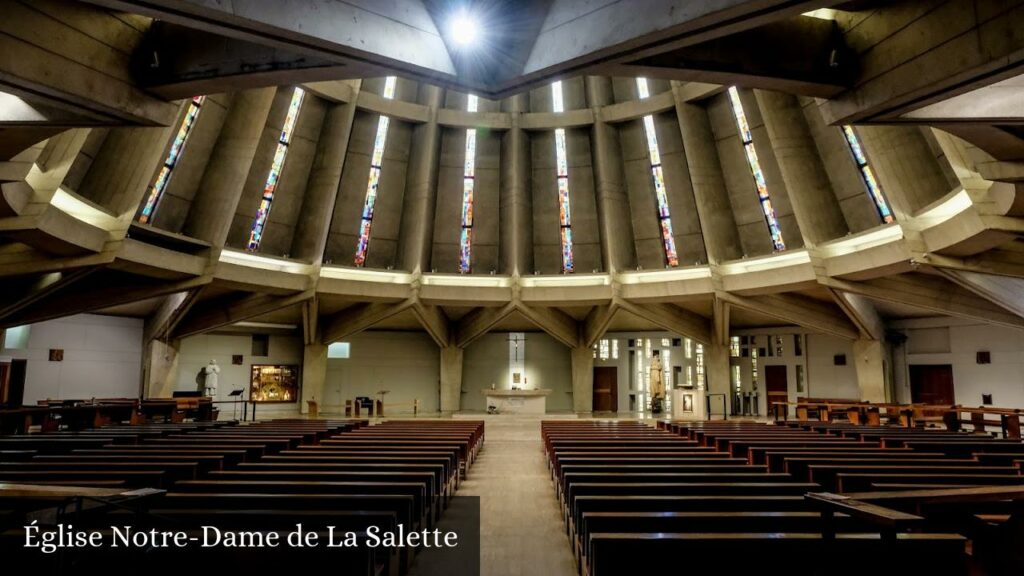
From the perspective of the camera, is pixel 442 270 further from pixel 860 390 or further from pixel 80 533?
pixel 80 533

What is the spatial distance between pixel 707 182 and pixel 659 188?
1719mm

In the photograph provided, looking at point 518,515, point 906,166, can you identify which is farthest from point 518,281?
point 518,515

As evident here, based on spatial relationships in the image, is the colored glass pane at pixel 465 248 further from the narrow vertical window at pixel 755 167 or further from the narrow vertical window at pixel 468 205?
the narrow vertical window at pixel 755 167

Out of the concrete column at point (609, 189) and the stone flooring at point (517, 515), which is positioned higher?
the concrete column at point (609, 189)

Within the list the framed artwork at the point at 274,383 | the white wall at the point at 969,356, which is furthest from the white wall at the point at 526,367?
the white wall at the point at 969,356

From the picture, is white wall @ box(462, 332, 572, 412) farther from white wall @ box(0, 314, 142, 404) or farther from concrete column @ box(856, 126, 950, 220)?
concrete column @ box(856, 126, 950, 220)

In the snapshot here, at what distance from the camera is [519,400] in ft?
52.9

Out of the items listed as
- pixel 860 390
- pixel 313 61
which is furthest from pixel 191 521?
pixel 860 390

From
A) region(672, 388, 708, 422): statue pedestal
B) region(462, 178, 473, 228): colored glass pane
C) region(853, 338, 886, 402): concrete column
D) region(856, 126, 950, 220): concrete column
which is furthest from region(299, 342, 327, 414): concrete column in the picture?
region(853, 338, 886, 402): concrete column

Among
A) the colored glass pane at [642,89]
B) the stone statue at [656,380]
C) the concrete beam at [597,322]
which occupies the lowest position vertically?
the stone statue at [656,380]

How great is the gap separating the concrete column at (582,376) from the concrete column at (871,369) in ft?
25.3

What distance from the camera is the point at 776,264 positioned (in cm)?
1478

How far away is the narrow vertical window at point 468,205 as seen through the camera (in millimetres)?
17453

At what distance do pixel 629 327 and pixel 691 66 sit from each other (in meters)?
15.7
